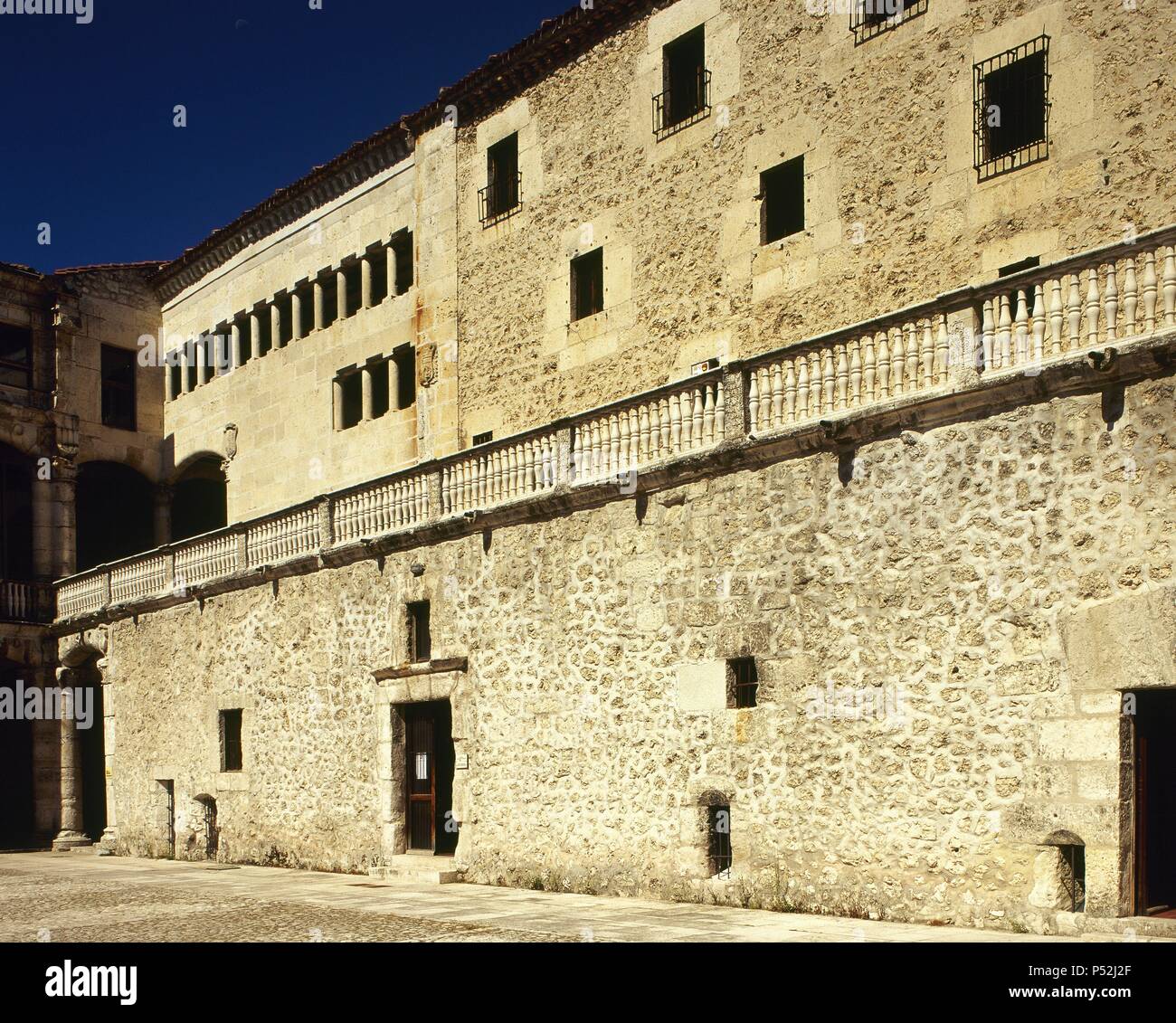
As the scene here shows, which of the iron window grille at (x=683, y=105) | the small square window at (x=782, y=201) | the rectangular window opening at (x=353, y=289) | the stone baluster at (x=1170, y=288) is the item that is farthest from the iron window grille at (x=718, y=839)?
the rectangular window opening at (x=353, y=289)

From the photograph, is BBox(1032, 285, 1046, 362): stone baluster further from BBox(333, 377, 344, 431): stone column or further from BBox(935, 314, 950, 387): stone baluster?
BBox(333, 377, 344, 431): stone column

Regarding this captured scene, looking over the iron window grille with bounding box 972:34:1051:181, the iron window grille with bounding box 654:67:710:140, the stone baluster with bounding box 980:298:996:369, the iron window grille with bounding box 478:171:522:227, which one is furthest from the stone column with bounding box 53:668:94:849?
the stone baluster with bounding box 980:298:996:369

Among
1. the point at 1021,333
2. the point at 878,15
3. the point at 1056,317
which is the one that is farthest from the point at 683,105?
the point at 1056,317

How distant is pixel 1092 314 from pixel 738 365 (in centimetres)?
395

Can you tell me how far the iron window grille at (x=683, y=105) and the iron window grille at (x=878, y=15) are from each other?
8.26 ft

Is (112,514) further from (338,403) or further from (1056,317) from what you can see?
(1056,317)

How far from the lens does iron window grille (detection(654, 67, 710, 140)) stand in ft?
61.1

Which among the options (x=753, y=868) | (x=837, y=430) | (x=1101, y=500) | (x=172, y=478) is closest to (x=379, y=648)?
(x=753, y=868)

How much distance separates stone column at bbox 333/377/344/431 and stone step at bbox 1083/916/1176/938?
18005mm

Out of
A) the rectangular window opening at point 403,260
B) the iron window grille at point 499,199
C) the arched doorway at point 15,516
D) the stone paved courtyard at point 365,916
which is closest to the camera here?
the stone paved courtyard at point 365,916

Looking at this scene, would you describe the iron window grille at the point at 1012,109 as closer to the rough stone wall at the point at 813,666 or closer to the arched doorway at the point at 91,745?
the rough stone wall at the point at 813,666

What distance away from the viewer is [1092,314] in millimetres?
11117

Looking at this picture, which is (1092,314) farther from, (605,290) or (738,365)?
(605,290)

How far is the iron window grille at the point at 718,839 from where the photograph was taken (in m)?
14.1
